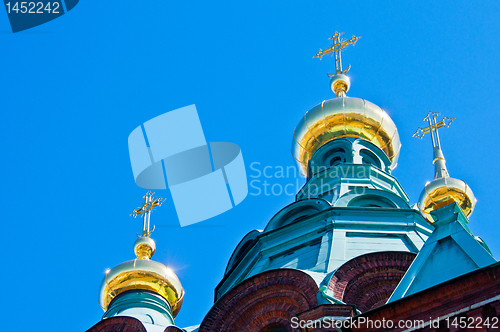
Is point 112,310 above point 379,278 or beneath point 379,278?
above

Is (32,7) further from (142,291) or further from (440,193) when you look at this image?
(440,193)

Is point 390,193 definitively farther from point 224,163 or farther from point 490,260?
point 490,260

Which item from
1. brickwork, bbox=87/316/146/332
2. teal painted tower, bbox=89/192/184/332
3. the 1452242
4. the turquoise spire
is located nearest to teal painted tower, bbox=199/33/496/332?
the turquoise spire

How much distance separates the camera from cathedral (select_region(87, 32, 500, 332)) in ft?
31.8

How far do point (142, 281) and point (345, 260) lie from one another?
5.71 metres

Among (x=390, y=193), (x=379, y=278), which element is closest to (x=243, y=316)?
(x=379, y=278)

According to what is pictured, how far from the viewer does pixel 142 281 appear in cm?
1895

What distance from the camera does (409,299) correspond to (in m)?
9.68

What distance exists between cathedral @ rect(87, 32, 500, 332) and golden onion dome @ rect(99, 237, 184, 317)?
2 centimetres

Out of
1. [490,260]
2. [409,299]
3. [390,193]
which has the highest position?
[390,193]

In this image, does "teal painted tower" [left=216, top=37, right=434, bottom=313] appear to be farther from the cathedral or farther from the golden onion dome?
the golden onion dome

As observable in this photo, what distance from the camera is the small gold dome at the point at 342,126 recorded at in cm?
2202

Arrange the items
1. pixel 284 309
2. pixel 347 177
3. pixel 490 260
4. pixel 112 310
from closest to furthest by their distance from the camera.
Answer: pixel 490 260 < pixel 284 309 < pixel 112 310 < pixel 347 177

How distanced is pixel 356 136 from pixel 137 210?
19.8ft
